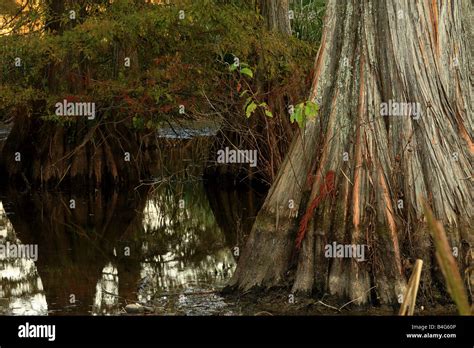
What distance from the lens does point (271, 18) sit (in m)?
15.3

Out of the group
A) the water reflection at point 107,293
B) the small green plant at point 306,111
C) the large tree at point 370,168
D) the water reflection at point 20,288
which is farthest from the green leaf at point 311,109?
the water reflection at point 20,288

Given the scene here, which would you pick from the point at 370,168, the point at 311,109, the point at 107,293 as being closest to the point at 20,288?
the point at 107,293

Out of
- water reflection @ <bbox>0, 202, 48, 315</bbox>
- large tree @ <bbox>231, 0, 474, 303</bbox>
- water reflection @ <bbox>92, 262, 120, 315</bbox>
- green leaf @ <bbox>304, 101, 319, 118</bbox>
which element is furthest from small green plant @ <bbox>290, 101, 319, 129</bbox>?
water reflection @ <bbox>0, 202, 48, 315</bbox>

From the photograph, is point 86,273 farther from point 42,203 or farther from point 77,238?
point 42,203

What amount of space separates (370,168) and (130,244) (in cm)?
485

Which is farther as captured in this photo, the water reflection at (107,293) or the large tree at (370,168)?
the water reflection at (107,293)

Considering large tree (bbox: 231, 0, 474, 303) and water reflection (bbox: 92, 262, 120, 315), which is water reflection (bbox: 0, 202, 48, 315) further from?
large tree (bbox: 231, 0, 474, 303)

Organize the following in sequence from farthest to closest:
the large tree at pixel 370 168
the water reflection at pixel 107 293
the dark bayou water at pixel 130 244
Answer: the dark bayou water at pixel 130 244, the water reflection at pixel 107 293, the large tree at pixel 370 168

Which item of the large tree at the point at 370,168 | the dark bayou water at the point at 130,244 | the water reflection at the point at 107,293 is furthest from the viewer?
the dark bayou water at the point at 130,244

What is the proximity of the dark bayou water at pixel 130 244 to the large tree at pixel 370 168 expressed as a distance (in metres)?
0.75

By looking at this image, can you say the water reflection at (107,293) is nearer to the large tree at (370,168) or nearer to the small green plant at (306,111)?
the large tree at (370,168)

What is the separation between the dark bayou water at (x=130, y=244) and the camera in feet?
25.8

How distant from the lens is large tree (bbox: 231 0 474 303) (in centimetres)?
707

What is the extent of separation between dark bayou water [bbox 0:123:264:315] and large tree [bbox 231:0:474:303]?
0.75 metres
